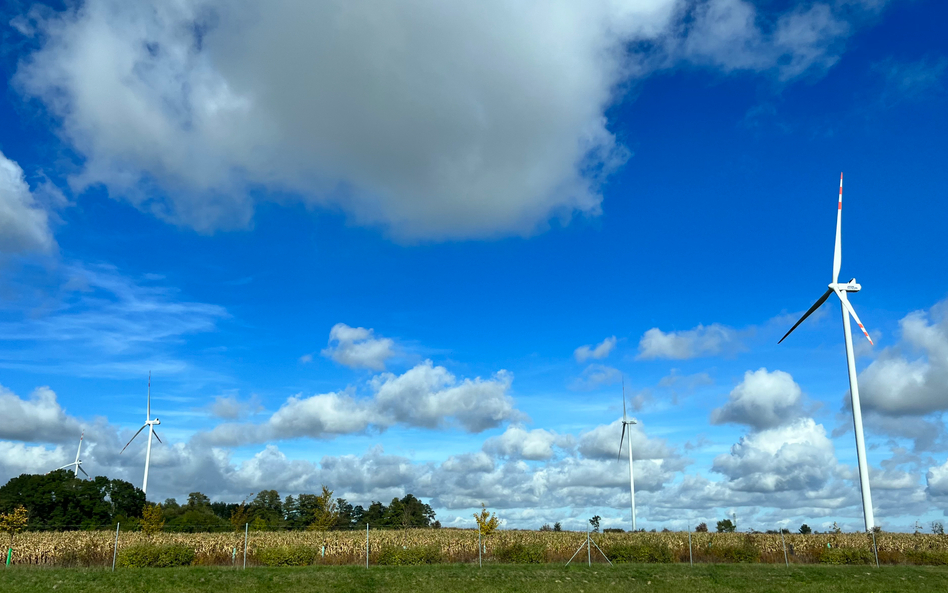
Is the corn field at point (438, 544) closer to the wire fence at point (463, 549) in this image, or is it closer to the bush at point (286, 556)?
the wire fence at point (463, 549)

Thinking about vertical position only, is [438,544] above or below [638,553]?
above

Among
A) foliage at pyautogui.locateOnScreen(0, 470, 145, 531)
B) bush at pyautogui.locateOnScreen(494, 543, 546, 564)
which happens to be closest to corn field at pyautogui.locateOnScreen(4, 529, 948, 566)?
bush at pyautogui.locateOnScreen(494, 543, 546, 564)

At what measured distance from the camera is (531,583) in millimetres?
33406

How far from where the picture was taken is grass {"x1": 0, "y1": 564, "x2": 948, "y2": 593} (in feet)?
104

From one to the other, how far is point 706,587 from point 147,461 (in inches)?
3607

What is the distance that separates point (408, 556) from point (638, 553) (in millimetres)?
16620

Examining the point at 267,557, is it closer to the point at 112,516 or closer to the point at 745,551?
the point at 745,551

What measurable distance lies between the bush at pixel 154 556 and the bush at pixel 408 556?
40.6 feet

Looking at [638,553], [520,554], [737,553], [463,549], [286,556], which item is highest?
[286,556]

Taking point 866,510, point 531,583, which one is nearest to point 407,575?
point 531,583

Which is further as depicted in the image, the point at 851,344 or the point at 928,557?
the point at 851,344

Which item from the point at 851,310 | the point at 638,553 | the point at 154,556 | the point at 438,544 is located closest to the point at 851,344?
the point at 851,310

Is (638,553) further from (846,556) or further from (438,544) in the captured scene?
(846,556)

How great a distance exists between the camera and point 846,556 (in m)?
46.2
